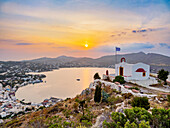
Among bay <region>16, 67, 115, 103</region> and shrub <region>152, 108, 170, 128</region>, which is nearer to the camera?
shrub <region>152, 108, 170, 128</region>

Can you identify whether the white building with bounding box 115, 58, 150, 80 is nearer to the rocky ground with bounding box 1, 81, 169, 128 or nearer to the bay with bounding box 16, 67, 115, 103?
the rocky ground with bounding box 1, 81, 169, 128

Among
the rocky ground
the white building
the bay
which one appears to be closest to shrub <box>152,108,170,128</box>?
the rocky ground

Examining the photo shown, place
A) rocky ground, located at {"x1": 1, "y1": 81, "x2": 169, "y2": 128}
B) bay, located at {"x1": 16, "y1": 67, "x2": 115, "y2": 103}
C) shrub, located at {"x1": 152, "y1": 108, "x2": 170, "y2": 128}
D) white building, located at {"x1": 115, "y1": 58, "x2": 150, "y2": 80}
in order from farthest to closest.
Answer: bay, located at {"x1": 16, "y1": 67, "x2": 115, "y2": 103} → white building, located at {"x1": 115, "y1": 58, "x2": 150, "y2": 80} → rocky ground, located at {"x1": 1, "y1": 81, "x2": 169, "y2": 128} → shrub, located at {"x1": 152, "y1": 108, "x2": 170, "y2": 128}

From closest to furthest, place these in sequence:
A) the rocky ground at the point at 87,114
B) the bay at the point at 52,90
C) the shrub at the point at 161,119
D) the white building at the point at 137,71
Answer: the shrub at the point at 161,119
the rocky ground at the point at 87,114
the white building at the point at 137,71
the bay at the point at 52,90

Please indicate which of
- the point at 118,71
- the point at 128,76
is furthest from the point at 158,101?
the point at 118,71

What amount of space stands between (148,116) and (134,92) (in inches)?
206

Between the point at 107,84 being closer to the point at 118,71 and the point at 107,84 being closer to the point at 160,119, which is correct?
the point at 118,71

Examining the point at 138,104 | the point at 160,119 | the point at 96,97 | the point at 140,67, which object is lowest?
the point at 96,97

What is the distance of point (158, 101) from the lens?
6594 millimetres

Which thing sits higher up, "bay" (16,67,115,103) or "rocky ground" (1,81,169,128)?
"rocky ground" (1,81,169,128)

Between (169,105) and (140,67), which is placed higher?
(140,67)

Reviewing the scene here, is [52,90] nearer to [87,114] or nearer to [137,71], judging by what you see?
[137,71]

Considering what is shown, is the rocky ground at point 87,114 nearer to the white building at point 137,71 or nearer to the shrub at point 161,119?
the shrub at point 161,119

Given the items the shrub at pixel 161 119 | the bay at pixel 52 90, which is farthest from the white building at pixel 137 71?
the bay at pixel 52 90
